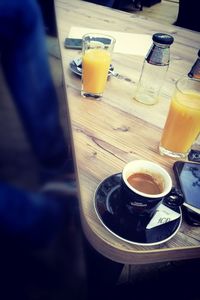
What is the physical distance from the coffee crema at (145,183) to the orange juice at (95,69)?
0.41 metres

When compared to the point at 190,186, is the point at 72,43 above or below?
above

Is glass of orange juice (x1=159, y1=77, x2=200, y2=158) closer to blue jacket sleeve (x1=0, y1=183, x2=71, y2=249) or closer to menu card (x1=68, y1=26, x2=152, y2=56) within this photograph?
menu card (x1=68, y1=26, x2=152, y2=56)

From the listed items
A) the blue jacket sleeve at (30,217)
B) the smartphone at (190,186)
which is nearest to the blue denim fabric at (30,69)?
the blue jacket sleeve at (30,217)

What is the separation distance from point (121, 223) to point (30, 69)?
2.43 feet

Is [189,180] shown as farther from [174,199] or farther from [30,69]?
[30,69]

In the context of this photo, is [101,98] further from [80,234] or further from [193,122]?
[80,234]

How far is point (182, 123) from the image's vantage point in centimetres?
74

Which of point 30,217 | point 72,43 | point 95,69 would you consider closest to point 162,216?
point 95,69

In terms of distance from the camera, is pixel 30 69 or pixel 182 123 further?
pixel 30 69

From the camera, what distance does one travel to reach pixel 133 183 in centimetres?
60

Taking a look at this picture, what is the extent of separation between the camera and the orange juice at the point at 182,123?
724 millimetres

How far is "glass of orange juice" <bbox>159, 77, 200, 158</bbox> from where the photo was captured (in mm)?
726

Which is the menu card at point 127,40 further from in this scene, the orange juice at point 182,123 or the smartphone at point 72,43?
the orange juice at point 182,123

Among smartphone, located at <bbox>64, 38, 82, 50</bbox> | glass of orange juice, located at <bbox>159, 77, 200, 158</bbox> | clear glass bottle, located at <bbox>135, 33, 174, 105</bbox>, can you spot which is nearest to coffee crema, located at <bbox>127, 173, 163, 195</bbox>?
glass of orange juice, located at <bbox>159, 77, 200, 158</bbox>
